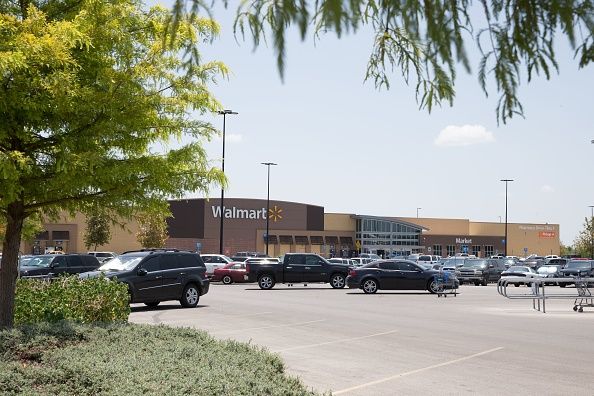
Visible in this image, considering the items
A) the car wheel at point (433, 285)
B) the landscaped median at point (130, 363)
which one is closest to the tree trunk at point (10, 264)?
the landscaped median at point (130, 363)

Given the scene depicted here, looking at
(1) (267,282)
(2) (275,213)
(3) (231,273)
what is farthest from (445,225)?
(1) (267,282)

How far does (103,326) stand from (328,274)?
2546cm

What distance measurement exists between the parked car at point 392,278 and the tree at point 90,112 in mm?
20521

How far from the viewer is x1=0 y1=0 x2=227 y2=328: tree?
33.8 ft

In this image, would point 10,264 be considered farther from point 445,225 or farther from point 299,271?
point 445,225

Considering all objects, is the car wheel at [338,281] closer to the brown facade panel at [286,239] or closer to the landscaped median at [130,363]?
the landscaped median at [130,363]

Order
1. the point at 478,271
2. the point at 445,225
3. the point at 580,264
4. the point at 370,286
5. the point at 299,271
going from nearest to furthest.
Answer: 1. the point at 370,286
2. the point at 299,271
3. the point at 478,271
4. the point at 580,264
5. the point at 445,225

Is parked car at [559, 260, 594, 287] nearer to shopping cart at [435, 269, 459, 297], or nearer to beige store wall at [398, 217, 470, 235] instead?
shopping cart at [435, 269, 459, 297]

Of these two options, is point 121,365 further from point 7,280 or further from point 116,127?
point 7,280

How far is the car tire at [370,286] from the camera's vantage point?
3209 cm

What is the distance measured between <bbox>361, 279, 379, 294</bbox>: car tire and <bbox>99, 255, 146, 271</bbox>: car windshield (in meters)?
12.3

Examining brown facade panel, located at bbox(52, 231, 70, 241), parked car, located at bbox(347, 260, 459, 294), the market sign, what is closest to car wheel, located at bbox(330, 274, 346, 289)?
parked car, located at bbox(347, 260, 459, 294)

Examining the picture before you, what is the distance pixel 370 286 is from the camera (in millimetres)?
32125

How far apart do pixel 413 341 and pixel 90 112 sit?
7.67 metres
